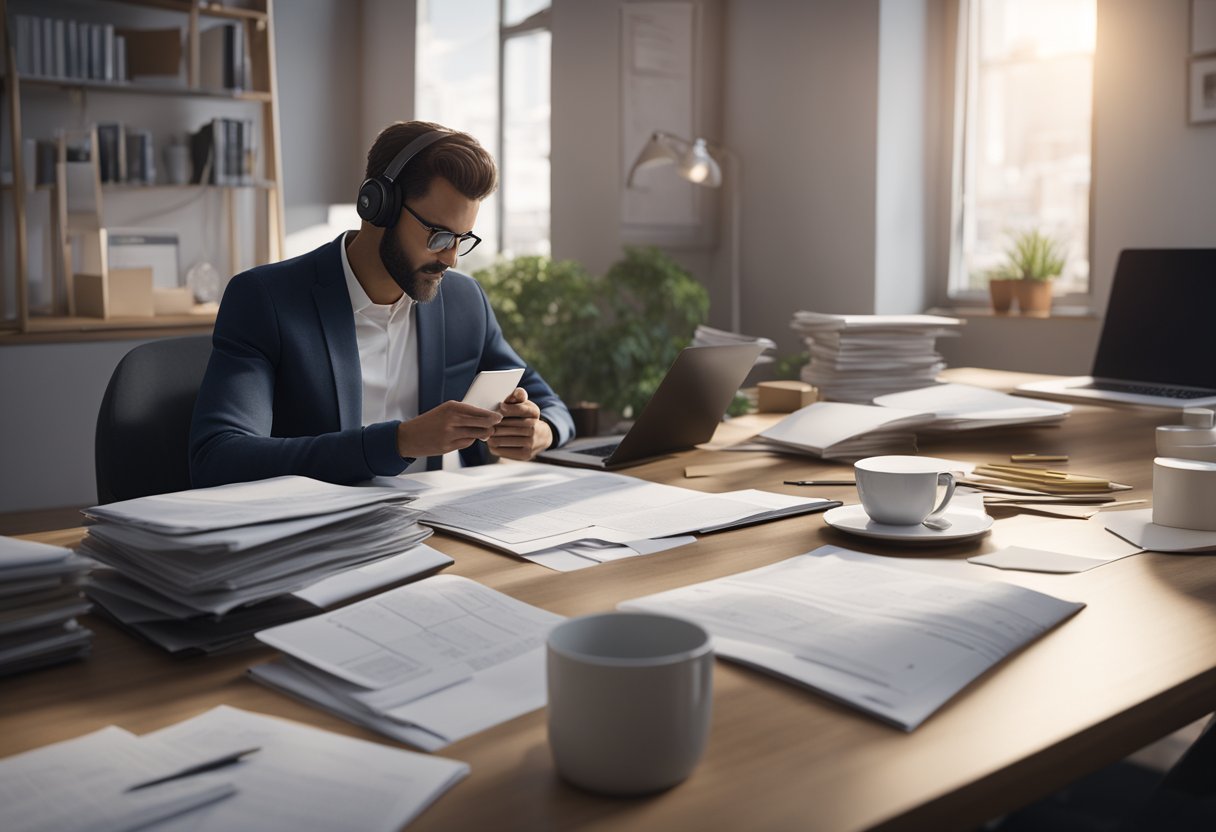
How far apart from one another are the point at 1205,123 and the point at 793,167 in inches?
59.5

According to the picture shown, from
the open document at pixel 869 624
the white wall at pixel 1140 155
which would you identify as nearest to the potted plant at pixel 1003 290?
the white wall at pixel 1140 155

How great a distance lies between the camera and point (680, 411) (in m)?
1.65

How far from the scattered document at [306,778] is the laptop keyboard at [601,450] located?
1.03 m

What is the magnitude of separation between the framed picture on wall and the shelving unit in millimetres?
3485

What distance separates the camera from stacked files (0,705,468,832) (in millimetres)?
550

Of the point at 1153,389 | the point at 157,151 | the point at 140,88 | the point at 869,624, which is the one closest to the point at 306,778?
the point at 869,624

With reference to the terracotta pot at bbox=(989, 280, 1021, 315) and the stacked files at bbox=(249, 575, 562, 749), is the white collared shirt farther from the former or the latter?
the terracotta pot at bbox=(989, 280, 1021, 315)

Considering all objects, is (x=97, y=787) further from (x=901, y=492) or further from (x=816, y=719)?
(x=901, y=492)

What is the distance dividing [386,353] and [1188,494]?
49.7 inches

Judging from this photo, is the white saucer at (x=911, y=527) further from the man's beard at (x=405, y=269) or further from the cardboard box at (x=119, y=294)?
the cardboard box at (x=119, y=294)

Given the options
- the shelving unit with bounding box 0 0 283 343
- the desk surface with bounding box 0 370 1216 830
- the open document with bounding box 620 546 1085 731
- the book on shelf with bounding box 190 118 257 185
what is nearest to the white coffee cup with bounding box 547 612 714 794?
the desk surface with bounding box 0 370 1216 830

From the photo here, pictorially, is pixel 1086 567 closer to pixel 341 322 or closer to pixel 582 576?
pixel 582 576

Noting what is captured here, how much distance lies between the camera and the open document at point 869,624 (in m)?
0.72

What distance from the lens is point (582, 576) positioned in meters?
1.01
